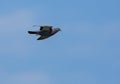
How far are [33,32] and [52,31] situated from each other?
5.82 metres

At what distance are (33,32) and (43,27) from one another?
10.8 ft

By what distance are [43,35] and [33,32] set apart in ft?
9.01

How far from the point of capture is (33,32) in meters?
63.0

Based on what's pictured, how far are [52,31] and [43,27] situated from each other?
2.79 meters

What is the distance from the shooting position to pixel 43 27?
215ft

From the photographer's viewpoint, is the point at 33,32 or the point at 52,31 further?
the point at 52,31

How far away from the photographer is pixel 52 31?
67.6 metres

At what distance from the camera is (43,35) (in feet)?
213

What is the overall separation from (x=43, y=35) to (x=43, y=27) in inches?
66.7

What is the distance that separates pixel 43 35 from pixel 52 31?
10.7 ft
